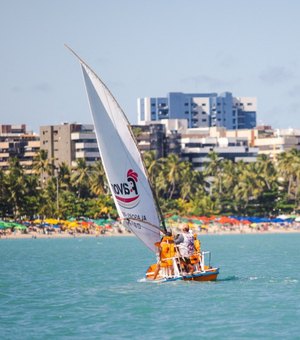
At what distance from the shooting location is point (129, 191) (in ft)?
170

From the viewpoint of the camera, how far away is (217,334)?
1474 inches

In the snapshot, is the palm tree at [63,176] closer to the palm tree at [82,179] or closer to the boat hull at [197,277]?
the palm tree at [82,179]

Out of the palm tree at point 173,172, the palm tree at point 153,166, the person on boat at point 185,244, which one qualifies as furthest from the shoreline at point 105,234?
the person on boat at point 185,244

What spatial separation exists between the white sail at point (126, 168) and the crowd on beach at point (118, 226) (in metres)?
99.9

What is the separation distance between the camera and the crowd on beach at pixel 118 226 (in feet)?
517

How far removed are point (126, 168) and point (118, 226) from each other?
12027cm

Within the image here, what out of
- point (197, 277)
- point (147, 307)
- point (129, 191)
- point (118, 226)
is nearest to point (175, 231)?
point (118, 226)

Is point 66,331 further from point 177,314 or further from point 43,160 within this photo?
point 43,160

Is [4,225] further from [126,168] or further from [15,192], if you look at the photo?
[126,168]

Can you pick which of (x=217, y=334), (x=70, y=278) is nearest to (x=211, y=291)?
(x=217, y=334)

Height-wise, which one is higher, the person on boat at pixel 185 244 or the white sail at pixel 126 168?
the white sail at pixel 126 168

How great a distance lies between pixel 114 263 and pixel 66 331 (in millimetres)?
42233

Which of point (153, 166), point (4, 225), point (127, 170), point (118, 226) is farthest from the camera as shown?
point (153, 166)

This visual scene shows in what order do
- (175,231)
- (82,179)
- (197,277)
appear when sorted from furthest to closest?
(82,179) → (175,231) → (197,277)
